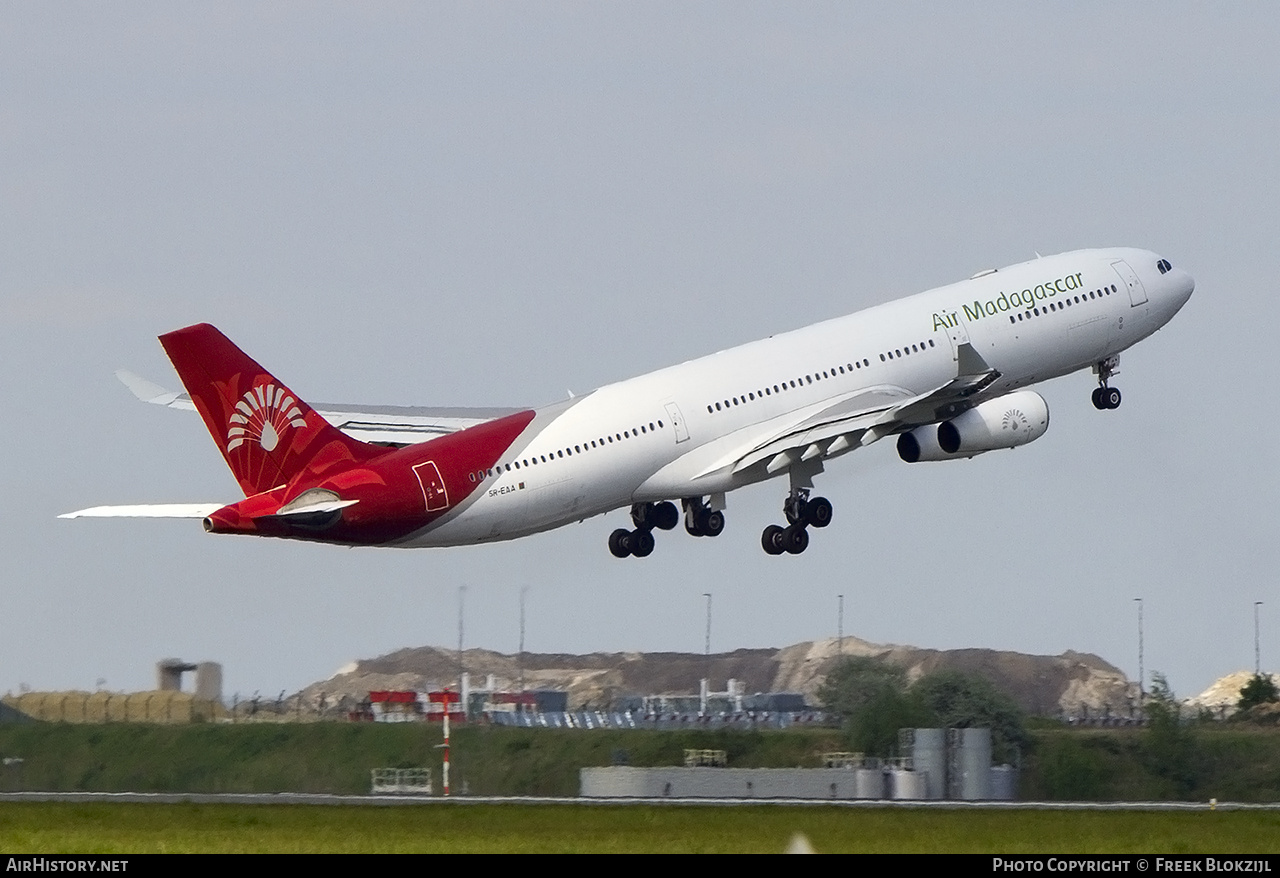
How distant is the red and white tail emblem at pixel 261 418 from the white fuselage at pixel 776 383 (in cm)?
439

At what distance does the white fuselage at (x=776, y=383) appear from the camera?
2370 inches

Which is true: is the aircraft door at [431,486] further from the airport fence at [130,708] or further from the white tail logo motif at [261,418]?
the airport fence at [130,708]

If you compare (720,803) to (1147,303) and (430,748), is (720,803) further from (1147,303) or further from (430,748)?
(1147,303)

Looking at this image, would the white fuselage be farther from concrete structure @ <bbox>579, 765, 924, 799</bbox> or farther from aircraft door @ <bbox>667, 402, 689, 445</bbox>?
concrete structure @ <bbox>579, 765, 924, 799</bbox>

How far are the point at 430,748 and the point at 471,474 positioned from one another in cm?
1417

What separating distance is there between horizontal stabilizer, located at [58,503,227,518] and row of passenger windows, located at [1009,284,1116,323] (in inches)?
926

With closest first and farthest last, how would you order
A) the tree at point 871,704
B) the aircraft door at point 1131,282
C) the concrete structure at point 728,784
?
the concrete structure at point 728,784
the tree at point 871,704
the aircraft door at point 1131,282

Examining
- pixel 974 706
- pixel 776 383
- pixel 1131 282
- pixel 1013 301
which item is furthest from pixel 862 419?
pixel 1131 282

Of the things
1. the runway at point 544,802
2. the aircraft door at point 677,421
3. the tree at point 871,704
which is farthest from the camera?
the tree at point 871,704

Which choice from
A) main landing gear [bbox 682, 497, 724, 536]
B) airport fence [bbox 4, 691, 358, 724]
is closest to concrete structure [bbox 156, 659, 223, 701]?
airport fence [bbox 4, 691, 358, 724]

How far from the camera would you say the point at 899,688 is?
241 feet

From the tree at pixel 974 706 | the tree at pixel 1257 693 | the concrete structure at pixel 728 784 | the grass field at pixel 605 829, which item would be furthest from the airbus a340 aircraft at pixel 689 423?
the tree at pixel 1257 693

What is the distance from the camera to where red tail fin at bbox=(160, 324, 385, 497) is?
2186 inches

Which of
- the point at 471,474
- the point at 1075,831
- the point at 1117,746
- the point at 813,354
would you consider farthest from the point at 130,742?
the point at 1075,831
